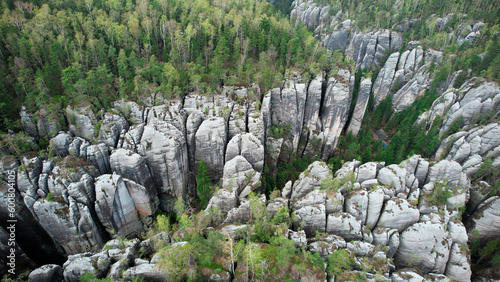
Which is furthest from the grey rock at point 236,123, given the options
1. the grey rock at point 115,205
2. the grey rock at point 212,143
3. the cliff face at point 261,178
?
the grey rock at point 115,205

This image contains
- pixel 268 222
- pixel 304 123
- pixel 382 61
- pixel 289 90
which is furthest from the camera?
pixel 382 61

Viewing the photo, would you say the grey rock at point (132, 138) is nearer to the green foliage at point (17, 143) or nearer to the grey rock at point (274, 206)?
the green foliage at point (17, 143)

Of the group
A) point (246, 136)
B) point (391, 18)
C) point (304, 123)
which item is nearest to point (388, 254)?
point (246, 136)

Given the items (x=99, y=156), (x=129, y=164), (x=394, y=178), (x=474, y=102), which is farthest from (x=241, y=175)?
(x=474, y=102)

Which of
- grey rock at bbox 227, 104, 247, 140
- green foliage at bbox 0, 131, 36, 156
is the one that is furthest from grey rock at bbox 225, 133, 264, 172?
green foliage at bbox 0, 131, 36, 156

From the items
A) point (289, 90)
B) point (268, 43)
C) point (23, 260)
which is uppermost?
point (268, 43)

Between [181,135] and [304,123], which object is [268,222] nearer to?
[181,135]

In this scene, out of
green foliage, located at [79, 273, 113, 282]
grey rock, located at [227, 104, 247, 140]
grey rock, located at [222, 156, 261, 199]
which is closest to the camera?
green foliage, located at [79, 273, 113, 282]

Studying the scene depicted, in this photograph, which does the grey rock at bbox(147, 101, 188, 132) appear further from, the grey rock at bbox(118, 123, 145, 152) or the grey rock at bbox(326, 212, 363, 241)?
the grey rock at bbox(326, 212, 363, 241)
